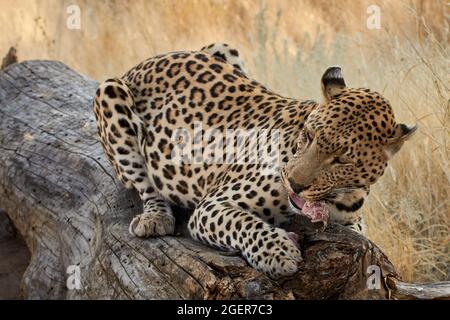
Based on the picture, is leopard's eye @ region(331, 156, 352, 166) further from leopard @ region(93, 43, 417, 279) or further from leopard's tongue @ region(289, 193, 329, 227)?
leopard's tongue @ region(289, 193, 329, 227)

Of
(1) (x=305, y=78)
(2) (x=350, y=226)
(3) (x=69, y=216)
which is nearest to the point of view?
(2) (x=350, y=226)

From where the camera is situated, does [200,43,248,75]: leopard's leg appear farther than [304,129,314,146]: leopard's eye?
Yes

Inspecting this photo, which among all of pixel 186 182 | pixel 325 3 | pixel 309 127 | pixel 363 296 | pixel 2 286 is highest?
pixel 325 3

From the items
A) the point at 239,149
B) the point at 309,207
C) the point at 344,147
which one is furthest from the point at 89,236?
the point at 344,147

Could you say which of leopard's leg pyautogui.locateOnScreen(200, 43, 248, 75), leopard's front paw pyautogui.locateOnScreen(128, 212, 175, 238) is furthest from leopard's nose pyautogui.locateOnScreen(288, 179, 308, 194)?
leopard's leg pyautogui.locateOnScreen(200, 43, 248, 75)

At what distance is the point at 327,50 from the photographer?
14930 mm

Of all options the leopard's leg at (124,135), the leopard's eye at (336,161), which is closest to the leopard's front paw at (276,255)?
the leopard's eye at (336,161)

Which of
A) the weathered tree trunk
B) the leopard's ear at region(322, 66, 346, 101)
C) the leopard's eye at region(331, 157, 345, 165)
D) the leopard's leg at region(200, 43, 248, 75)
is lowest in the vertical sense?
the weathered tree trunk

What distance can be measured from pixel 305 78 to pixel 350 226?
5905mm

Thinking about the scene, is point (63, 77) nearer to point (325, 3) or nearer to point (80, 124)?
point (80, 124)

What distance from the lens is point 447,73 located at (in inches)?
379

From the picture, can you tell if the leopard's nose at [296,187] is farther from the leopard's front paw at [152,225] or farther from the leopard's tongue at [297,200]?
the leopard's front paw at [152,225]

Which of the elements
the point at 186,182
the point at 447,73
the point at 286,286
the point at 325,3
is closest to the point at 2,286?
the point at 186,182

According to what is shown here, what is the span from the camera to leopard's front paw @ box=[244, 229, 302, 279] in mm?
5375
